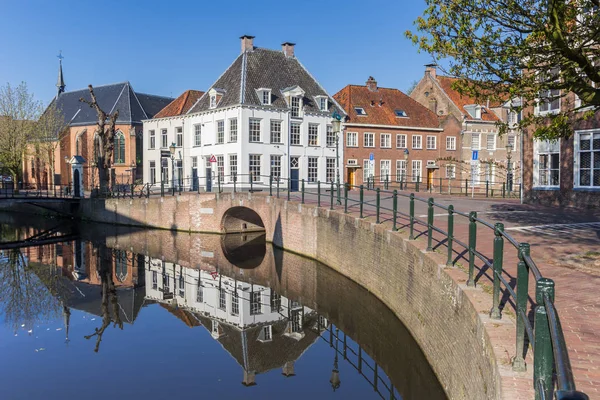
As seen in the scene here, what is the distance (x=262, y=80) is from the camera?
3428 centimetres

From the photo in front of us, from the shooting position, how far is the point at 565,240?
10016 millimetres

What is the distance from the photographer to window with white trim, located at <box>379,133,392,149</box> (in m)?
38.8

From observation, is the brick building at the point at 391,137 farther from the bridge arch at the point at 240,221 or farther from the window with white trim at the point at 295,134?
the bridge arch at the point at 240,221

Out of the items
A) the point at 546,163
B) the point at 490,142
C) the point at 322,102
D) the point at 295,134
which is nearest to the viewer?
the point at 546,163

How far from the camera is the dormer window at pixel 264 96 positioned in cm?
3312

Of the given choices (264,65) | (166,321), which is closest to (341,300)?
(166,321)

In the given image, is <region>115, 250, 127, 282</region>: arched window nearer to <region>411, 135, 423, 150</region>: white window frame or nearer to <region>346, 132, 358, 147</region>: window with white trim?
<region>346, 132, 358, 147</region>: window with white trim

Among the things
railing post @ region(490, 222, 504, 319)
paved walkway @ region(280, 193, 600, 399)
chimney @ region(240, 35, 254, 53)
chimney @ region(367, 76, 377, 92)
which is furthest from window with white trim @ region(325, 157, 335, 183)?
railing post @ region(490, 222, 504, 319)

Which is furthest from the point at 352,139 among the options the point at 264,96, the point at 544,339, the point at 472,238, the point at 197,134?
the point at 544,339

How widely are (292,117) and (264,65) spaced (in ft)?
14.1

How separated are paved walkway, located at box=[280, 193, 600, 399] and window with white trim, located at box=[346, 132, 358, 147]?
2246 cm

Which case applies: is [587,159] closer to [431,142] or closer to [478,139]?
[431,142]

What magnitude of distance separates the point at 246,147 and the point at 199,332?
21.7 m

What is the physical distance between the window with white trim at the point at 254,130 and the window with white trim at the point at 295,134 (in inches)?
99.9
